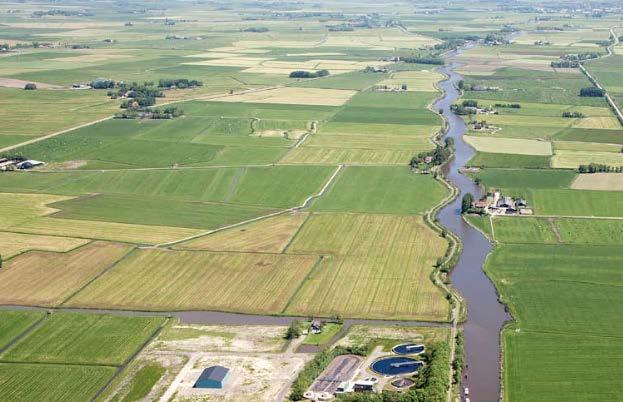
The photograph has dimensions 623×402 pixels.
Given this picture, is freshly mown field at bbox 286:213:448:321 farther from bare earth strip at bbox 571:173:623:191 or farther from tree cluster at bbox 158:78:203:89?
tree cluster at bbox 158:78:203:89

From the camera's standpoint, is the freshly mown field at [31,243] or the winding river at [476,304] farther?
the freshly mown field at [31,243]

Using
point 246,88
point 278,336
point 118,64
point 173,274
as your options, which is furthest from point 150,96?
point 278,336

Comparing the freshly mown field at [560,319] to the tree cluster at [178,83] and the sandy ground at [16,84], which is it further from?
the sandy ground at [16,84]

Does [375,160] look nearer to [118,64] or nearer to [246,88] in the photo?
[246,88]

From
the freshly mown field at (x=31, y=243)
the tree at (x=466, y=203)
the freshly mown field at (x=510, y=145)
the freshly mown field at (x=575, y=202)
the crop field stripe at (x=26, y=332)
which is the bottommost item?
the crop field stripe at (x=26, y=332)

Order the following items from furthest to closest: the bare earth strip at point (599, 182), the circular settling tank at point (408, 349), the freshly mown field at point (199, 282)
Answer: the bare earth strip at point (599, 182), the freshly mown field at point (199, 282), the circular settling tank at point (408, 349)

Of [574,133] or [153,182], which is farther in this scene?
[574,133]

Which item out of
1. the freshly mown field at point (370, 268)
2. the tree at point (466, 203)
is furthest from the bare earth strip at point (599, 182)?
the freshly mown field at point (370, 268)
